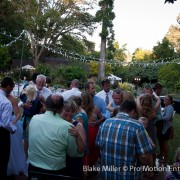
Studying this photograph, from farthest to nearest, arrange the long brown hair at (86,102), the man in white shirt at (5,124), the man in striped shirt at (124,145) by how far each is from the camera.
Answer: the long brown hair at (86,102)
the man in white shirt at (5,124)
the man in striped shirt at (124,145)

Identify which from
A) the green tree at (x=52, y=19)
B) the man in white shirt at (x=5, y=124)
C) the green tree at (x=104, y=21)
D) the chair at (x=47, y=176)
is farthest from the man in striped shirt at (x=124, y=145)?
the green tree at (x=52, y=19)

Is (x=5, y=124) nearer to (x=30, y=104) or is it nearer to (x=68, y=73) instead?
(x=30, y=104)

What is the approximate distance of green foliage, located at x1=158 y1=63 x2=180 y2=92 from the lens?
29.8 m

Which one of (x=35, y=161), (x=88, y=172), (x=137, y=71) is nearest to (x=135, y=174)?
(x=35, y=161)

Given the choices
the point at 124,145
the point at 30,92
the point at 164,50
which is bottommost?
the point at 124,145

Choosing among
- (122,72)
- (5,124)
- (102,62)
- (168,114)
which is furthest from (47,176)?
(122,72)

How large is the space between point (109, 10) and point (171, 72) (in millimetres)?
8180

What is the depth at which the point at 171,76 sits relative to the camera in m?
30.1

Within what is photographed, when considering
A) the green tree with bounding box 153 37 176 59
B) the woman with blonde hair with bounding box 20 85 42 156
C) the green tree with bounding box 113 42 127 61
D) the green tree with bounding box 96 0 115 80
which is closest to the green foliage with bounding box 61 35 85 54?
the green tree with bounding box 153 37 176 59

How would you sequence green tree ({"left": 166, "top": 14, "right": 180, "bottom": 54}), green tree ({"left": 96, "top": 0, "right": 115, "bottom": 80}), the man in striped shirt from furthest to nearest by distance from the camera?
green tree ({"left": 166, "top": 14, "right": 180, "bottom": 54})
green tree ({"left": 96, "top": 0, "right": 115, "bottom": 80})
the man in striped shirt

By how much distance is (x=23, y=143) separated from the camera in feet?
18.0

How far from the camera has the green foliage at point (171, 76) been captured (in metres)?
29.8

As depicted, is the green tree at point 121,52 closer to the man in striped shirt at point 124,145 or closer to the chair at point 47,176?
the man in striped shirt at point 124,145

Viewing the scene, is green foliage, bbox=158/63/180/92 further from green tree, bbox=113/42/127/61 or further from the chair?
green tree, bbox=113/42/127/61
